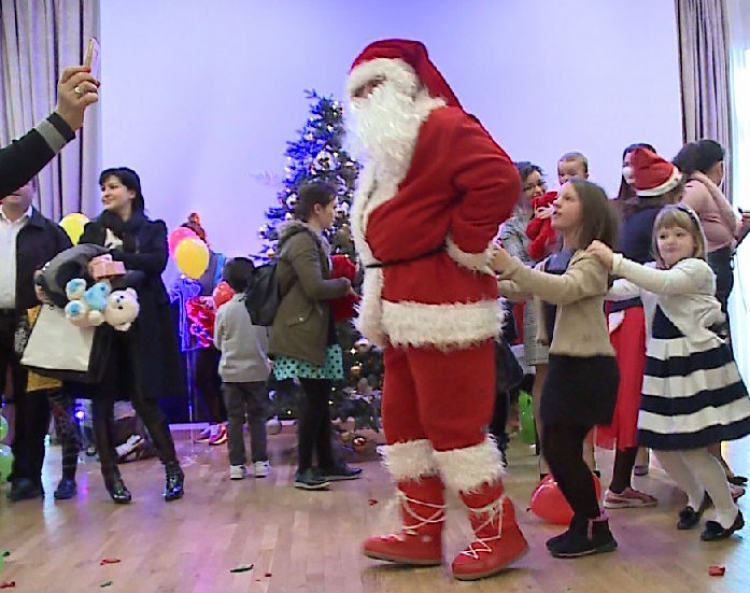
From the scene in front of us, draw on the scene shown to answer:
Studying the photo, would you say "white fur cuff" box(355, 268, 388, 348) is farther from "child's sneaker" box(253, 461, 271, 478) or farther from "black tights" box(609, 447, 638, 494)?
"child's sneaker" box(253, 461, 271, 478)

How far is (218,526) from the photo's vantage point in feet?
9.41

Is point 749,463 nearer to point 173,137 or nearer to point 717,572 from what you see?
point 717,572

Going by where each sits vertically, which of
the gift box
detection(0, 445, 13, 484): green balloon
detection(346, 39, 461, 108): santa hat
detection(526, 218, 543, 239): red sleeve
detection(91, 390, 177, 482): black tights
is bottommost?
detection(0, 445, 13, 484): green balloon

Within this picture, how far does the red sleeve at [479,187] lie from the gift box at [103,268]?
1.66 metres

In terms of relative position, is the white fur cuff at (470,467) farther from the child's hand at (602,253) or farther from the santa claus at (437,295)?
the child's hand at (602,253)

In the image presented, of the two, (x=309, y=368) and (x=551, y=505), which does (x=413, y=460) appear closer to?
(x=551, y=505)

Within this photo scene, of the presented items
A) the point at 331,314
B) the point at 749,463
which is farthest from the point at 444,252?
the point at 749,463

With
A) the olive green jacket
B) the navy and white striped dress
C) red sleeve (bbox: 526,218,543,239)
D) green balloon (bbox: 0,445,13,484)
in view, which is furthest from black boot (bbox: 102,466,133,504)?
the navy and white striped dress

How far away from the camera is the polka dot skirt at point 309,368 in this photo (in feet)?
11.6

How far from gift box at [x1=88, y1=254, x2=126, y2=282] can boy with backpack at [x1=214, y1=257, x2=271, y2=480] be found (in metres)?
0.74

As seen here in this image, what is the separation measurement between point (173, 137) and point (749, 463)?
14.5ft

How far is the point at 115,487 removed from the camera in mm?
3369

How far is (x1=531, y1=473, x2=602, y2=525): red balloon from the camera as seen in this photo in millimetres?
2695

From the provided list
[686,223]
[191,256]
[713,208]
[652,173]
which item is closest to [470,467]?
[686,223]
